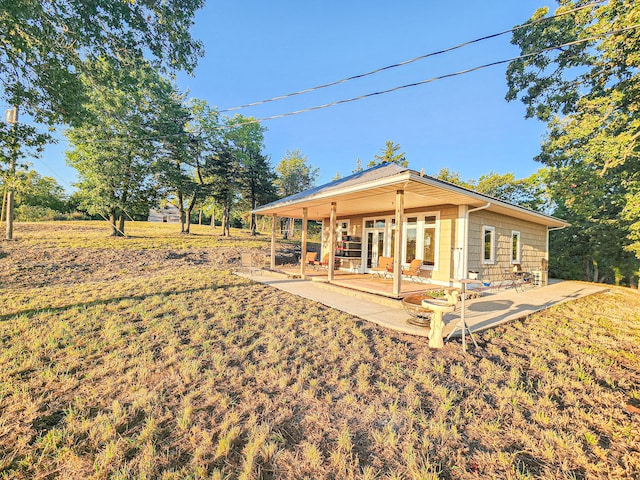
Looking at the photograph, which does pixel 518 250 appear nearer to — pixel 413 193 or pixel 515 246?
pixel 515 246


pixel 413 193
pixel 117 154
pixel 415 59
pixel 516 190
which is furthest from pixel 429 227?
pixel 516 190

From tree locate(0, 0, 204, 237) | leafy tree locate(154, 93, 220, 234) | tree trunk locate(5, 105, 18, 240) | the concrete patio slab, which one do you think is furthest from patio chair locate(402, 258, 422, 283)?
leafy tree locate(154, 93, 220, 234)

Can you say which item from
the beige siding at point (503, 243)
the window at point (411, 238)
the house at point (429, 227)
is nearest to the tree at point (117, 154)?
the house at point (429, 227)

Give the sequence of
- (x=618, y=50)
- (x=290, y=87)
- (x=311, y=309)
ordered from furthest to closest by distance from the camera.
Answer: (x=618, y=50) → (x=290, y=87) → (x=311, y=309)

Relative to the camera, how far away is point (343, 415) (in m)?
2.32

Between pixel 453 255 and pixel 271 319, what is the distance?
608 cm

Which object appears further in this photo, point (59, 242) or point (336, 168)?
point (336, 168)

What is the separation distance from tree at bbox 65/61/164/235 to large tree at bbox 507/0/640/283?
18.2 m

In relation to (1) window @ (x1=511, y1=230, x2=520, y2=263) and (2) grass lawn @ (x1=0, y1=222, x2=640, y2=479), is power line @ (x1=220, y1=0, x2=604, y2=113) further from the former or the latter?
(1) window @ (x1=511, y1=230, x2=520, y2=263)

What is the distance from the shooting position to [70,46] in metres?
5.12

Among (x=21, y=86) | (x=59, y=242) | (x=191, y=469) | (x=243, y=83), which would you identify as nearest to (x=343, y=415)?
(x=191, y=469)

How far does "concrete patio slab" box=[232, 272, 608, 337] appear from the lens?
184 inches

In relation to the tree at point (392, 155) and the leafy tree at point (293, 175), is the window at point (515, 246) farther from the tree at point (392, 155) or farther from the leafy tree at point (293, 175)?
the leafy tree at point (293, 175)

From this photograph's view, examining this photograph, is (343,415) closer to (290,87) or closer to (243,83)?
(290,87)
